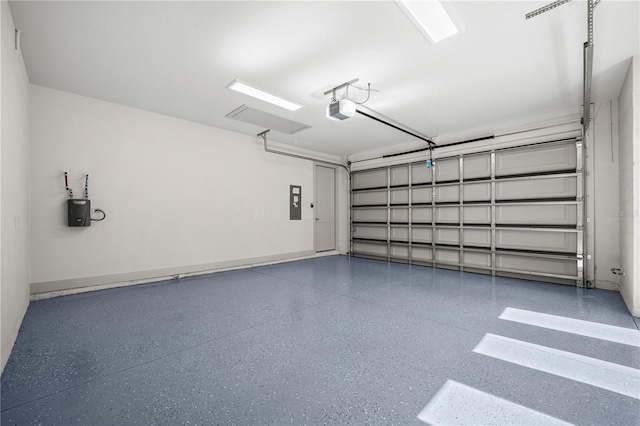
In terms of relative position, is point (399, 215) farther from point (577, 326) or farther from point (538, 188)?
point (577, 326)

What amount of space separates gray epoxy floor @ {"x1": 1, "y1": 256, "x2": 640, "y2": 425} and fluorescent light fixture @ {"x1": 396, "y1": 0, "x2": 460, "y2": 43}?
286cm

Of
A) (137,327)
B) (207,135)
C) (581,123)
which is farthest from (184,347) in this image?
(581,123)

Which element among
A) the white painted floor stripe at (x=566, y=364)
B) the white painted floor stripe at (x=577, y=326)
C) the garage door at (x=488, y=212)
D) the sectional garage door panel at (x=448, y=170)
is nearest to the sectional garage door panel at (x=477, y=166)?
the garage door at (x=488, y=212)

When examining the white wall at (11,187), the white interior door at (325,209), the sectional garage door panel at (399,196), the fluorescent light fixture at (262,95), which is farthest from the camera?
the white interior door at (325,209)

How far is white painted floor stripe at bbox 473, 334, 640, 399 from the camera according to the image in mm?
1838

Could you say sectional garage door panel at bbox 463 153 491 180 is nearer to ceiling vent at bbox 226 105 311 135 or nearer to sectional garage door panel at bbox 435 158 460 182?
sectional garage door panel at bbox 435 158 460 182

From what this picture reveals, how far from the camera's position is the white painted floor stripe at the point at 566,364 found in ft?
6.03

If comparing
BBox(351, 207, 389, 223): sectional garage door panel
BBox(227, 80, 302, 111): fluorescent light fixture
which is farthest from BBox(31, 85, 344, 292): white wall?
BBox(351, 207, 389, 223): sectional garage door panel

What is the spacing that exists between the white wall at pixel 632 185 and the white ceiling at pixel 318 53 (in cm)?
32

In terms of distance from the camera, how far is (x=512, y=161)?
521cm

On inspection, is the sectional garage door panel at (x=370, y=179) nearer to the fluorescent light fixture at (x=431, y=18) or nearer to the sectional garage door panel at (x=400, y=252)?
the sectional garage door panel at (x=400, y=252)

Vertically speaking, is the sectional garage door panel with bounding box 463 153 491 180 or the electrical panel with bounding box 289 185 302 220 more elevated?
the sectional garage door panel with bounding box 463 153 491 180

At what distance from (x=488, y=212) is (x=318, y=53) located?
4602mm

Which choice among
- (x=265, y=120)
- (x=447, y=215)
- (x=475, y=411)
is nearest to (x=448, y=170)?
(x=447, y=215)
